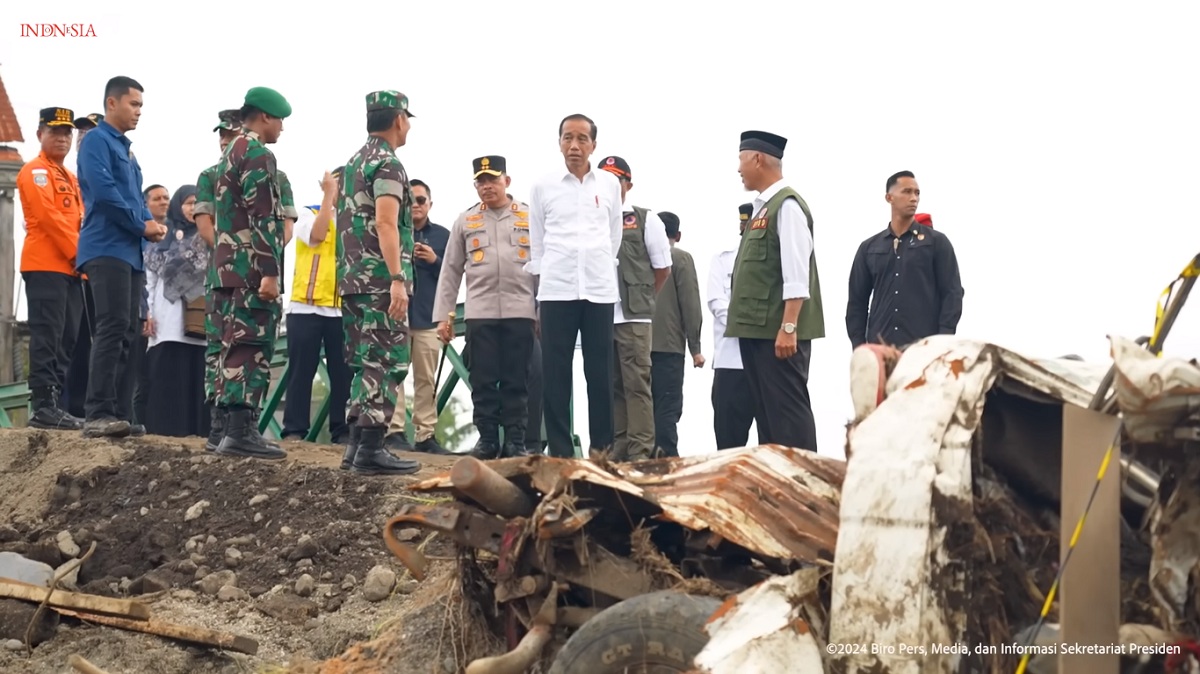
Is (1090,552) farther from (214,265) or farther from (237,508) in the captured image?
(214,265)

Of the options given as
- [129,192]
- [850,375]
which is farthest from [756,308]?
[129,192]

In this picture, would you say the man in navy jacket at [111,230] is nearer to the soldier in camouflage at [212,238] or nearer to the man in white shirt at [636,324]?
the soldier in camouflage at [212,238]

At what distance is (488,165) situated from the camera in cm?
973

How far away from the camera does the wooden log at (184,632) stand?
6336mm

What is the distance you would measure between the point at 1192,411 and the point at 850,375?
3.53 ft

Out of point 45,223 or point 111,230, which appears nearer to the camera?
point 111,230

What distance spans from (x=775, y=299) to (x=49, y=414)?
5.41 metres

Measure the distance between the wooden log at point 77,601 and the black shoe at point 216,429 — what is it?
2.23m

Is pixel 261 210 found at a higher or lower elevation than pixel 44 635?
higher

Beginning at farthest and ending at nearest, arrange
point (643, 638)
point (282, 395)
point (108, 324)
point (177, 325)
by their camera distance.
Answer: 1. point (282, 395)
2. point (177, 325)
3. point (108, 324)
4. point (643, 638)

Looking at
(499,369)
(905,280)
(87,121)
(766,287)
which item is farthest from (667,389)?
(87,121)

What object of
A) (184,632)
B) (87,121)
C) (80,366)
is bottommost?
(184,632)

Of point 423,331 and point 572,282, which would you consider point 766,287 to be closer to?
point 572,282

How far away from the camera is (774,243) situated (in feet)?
26.5
